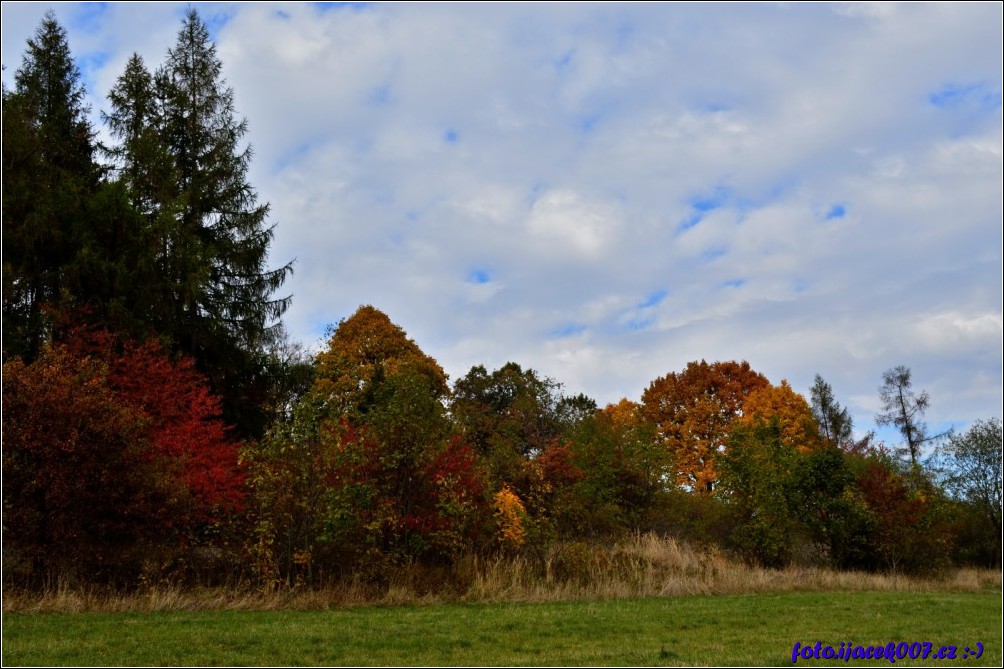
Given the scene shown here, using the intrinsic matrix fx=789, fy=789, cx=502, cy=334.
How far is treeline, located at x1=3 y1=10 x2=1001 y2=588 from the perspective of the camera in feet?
43.8

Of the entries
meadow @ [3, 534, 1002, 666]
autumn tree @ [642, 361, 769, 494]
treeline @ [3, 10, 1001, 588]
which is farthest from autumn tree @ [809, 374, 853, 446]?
meadow @ [3, 534, 1002, 666]

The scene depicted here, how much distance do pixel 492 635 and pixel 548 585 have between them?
20.7ft

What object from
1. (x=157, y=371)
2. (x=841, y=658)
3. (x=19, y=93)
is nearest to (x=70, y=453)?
(x=157, y=371)

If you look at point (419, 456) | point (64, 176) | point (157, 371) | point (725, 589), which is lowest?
point (725, 589)

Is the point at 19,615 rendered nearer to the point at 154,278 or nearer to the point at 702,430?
the point at 154,278

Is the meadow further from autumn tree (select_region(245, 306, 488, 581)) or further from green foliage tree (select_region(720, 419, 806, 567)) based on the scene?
green foliage tree (select_region(720, 419, 806, 567))

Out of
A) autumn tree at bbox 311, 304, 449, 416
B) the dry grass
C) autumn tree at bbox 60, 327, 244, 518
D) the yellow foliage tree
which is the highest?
autumn tree at bbox 311, 304, 449, 416

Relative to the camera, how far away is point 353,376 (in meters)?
37.1

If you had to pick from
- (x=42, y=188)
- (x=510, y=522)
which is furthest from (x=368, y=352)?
(x=510, y=522)

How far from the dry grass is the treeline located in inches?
28.3

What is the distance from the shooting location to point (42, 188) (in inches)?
830

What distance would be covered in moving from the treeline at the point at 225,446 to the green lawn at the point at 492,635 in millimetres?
2451

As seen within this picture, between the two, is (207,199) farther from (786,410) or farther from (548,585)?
(786,410)

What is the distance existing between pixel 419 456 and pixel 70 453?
6145 mm
